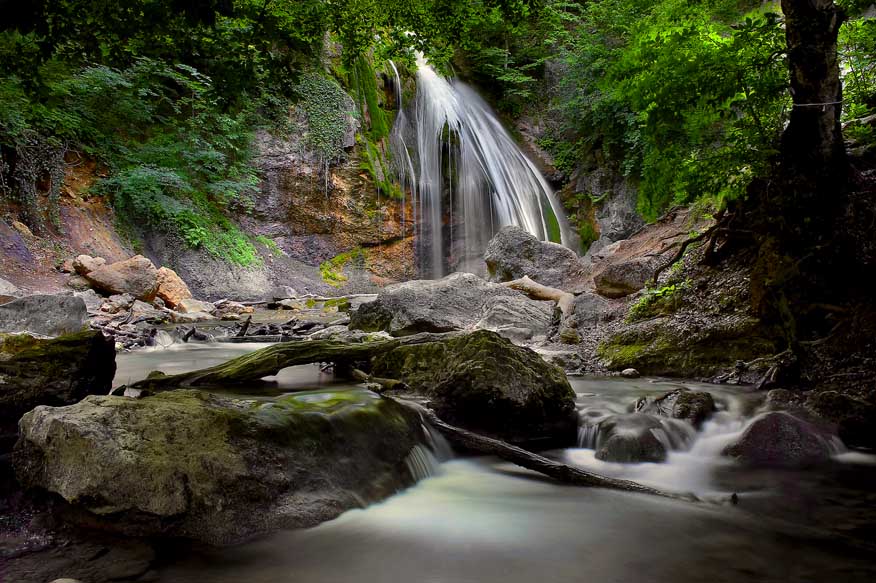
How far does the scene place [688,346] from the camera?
5527 mm

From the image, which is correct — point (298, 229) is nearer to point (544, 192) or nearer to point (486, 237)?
point (486, 237)

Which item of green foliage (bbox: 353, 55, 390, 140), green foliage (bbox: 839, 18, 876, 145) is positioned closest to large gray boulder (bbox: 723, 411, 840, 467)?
green foliage (bbox: 839, 18, 876, 145)

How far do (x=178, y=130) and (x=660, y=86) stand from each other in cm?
1569

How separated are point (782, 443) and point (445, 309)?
5.24 metres

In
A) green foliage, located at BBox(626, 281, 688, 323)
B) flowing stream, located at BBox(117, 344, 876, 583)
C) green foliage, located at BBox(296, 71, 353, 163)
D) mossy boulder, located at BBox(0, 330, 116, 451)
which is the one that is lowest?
flowing stream, located at BBox(117, 344, 876, 583)

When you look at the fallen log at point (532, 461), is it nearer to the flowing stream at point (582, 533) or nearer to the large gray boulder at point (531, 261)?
the flowing stream at point (582, 533)

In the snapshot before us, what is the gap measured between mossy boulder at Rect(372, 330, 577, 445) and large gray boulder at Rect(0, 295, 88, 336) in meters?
4.81

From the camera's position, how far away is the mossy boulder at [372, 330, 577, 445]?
12.7 ft

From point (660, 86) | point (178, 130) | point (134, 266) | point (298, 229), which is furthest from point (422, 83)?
point (660, 86)

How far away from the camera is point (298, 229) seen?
19828mm

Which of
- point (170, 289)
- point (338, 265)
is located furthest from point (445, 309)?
point (338, 265)

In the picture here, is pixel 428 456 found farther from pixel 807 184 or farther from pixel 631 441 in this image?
pixel 807 184

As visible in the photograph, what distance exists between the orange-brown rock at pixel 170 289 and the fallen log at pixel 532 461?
10598mm

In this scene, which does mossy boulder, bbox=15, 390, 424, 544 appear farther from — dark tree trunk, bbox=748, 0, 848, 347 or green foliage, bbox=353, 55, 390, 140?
green foliage, bbox=353, 55, 390, 140
